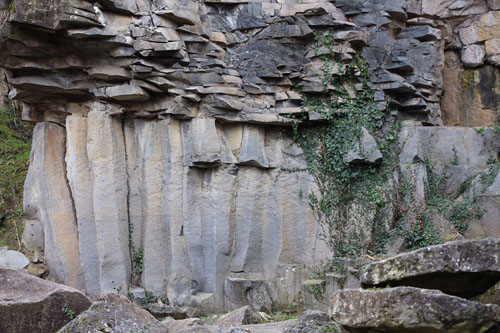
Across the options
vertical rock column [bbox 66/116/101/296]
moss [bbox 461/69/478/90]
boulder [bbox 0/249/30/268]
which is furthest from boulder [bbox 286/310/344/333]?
moss [bbox 461/69/478/90]

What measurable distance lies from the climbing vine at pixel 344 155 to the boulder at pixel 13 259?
6539 millimetres

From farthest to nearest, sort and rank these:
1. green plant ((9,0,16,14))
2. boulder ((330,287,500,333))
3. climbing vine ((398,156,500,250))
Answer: climbing vine ((398,156,500,250))
green plant ((9,0,16,14))
boulder ((330,287,500,333))

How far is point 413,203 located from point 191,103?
16.2 ft

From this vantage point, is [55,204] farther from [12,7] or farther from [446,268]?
[446,268]

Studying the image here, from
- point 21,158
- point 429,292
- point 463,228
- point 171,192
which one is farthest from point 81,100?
point 429,292

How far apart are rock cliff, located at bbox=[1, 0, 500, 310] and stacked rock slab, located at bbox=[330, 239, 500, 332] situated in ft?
21.1

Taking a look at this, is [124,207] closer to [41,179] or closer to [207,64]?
[41,179]

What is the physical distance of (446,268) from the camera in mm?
4480

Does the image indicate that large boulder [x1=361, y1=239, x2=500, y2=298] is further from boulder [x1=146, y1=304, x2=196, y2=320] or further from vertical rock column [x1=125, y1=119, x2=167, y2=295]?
vertical rock column [x1=125, y1=119, x2=167, y2=295]

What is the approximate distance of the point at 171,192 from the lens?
1137 cm

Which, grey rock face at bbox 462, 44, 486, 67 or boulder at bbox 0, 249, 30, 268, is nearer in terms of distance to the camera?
boulder at bbox 0, 249, 30, 268

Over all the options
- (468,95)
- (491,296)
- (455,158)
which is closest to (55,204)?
(455,158)

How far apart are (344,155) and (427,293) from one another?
708 cm

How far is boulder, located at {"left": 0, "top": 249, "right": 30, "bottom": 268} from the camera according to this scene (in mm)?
12016
